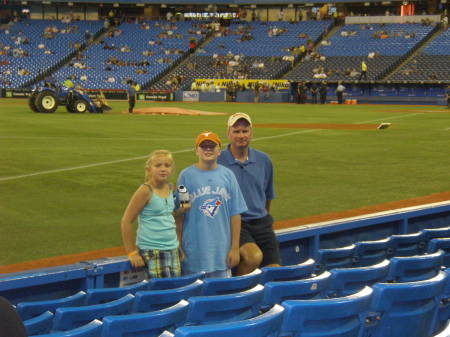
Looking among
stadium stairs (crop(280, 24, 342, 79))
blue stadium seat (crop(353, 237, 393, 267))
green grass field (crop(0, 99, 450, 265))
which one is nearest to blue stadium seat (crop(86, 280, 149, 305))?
blue stadium seat (crop(353, 237, 393, 267))

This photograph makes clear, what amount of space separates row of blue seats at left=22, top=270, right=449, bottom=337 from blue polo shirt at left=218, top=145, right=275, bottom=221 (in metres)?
2.33

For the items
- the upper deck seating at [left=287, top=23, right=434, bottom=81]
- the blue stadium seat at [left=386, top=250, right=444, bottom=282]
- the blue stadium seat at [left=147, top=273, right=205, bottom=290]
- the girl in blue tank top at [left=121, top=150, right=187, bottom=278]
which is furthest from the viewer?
the upper deck seating at [left=287, top=23, right=434, bottom=81]

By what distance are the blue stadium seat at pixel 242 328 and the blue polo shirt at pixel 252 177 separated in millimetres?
3360

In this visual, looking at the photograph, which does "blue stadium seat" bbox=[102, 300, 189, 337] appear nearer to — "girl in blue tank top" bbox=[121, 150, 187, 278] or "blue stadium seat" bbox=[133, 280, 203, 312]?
"blue stadium seat" bbox=[133, 280, 203, 312]

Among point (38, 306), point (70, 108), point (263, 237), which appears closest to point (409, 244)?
point (263, 237)

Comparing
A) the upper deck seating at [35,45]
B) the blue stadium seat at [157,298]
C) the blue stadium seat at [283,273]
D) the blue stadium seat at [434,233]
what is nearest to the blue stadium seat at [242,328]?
the blue stadium seat at [157,298]

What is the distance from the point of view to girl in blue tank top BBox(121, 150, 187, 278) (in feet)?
20.8

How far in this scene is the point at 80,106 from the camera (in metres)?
38.2

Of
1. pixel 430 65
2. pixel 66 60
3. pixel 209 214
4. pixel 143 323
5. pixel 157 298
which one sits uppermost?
pixel 66 60

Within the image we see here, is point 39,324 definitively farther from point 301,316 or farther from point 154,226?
point 154,226

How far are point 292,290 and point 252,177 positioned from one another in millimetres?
2419

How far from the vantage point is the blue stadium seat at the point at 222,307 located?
14.1 ft

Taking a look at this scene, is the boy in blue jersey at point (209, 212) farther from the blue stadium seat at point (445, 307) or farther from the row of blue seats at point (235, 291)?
A: the blue stadium seat at point (445, 307)

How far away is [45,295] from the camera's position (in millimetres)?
5910
